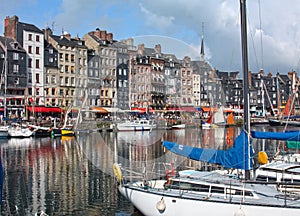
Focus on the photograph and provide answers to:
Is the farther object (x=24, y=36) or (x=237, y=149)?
(x=24, y=36)

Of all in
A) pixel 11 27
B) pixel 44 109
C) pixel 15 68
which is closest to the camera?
pixel 15 68

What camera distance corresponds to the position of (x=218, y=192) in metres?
17.6

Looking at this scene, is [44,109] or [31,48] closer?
[44,109]

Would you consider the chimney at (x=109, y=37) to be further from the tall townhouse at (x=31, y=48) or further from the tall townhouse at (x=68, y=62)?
the tall townhouse at (x=31, y=48)

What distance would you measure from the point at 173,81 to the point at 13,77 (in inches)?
2663

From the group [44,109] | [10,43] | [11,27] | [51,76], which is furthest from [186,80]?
[51,76]

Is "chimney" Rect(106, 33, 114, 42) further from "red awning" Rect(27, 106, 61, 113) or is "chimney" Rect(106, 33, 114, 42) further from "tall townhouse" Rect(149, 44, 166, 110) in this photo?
"tall townhouse" Rect(149, 44, 166, 110)

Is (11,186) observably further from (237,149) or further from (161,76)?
(237,149)

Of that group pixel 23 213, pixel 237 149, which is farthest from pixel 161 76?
pixel 23 213

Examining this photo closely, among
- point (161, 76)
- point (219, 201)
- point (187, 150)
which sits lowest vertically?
point (219, 201)

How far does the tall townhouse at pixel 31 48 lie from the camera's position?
9094 centimetres

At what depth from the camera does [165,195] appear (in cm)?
1788

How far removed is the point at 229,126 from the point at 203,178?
9616cm

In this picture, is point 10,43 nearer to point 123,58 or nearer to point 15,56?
point 15,56
